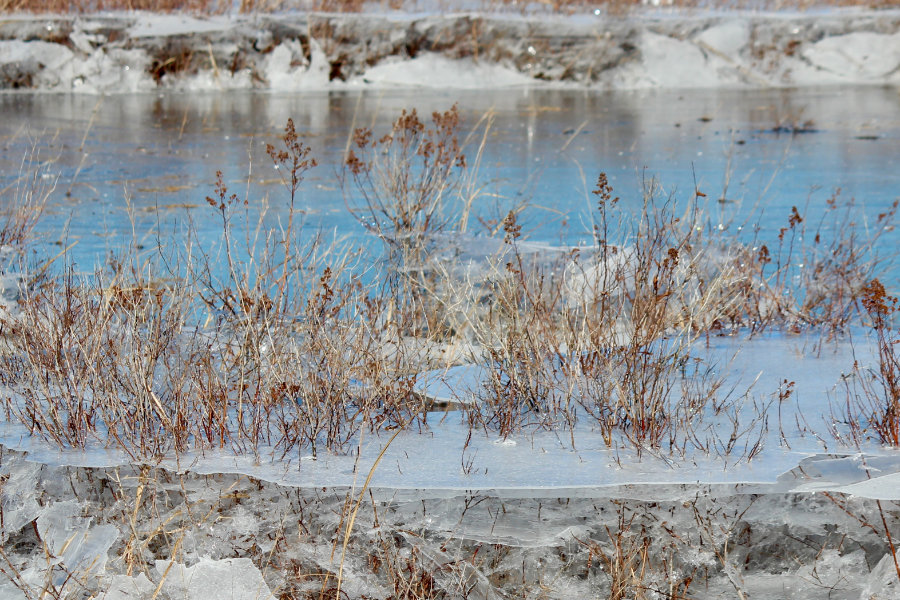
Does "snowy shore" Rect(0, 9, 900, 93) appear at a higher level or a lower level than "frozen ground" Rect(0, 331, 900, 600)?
higher

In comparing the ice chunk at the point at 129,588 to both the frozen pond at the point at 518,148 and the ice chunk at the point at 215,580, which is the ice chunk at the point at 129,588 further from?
the frozen pond at the point at 518,148

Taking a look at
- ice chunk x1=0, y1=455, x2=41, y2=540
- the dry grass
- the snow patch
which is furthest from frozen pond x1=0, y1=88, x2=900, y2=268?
the dry grass

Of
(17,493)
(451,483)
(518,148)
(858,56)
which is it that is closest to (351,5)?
(858,56)

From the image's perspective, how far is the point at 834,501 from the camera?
2.84 m

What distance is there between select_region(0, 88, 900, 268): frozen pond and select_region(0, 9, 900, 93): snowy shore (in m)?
0.96

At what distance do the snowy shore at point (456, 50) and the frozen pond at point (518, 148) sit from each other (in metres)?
0.96

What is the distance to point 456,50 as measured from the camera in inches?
563

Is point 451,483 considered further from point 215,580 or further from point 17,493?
point 17,493

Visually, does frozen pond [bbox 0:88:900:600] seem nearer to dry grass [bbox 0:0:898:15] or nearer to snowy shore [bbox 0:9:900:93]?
snowy shore [bbox 0:9:900:93]

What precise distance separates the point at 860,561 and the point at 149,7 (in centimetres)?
1419

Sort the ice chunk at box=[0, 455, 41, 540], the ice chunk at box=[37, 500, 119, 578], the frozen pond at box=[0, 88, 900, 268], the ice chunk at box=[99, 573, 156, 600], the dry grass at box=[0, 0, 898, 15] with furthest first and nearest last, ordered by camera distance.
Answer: the dry grass at box=[0, 0, 898, 15]
the frozen pond at box=[0, 88, 900, 268]
the ice chunk at box=[0, 455, 41, 540]
the ice chunk at box=[37, 500, 119, 578]
the ice chunk at box=[99, 573, 156, 600]

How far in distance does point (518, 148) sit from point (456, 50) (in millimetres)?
6296

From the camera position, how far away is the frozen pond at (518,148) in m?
6.10

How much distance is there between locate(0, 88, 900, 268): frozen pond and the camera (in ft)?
20.0
